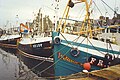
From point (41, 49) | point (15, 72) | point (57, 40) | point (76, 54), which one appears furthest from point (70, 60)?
point (15, 72)

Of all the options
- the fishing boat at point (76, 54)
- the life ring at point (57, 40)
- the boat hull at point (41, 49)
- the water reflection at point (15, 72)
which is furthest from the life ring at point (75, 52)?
the boat hull at point (41, 49)

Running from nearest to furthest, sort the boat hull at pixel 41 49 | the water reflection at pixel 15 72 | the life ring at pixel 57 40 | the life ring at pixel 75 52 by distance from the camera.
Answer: the life ring at pixel 75 52
the life ring at pixel 57 40
the water reflection at pixel 15 72
the boat hull at pixel 41 49

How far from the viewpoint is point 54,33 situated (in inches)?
512

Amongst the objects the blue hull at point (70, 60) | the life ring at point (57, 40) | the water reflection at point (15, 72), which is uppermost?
the life ring at point (57, 40)

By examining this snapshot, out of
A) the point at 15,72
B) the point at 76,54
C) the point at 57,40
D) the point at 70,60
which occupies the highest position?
the point at 57,40

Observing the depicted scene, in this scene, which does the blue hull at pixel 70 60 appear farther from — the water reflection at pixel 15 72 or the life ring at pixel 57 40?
the water reflection at pixel 15 72

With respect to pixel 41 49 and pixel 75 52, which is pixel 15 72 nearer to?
pixel 41 49

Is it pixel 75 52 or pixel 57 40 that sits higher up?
pixel 57 40

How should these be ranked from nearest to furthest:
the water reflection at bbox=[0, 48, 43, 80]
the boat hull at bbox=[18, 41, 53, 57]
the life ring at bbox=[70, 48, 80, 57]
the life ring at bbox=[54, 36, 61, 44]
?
the life ring at bbox=[70, 48, 80, 57], the life ring at bbox=[54, 36, 61, 44], the water reflection at bbox=[0, 48, 43, 80], the boat hull at bbox=[18, 41, 53, 57]

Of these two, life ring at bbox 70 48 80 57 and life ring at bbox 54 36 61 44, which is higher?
life ring at bbox 54 36 61 44

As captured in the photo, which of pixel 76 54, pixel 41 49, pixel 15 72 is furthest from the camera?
pixel 41 49

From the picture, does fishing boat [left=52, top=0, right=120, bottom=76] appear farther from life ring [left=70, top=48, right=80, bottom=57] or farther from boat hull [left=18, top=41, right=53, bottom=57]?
boat hull [left=18, top=41, right=53, bottom=57]

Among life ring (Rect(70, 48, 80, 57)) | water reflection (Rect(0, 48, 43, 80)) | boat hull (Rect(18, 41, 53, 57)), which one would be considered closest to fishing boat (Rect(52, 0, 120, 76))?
life ring (Rect(70, 48, 80, 57))

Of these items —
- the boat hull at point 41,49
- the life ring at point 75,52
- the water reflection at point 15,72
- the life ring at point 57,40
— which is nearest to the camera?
the life ring at point 75,52
